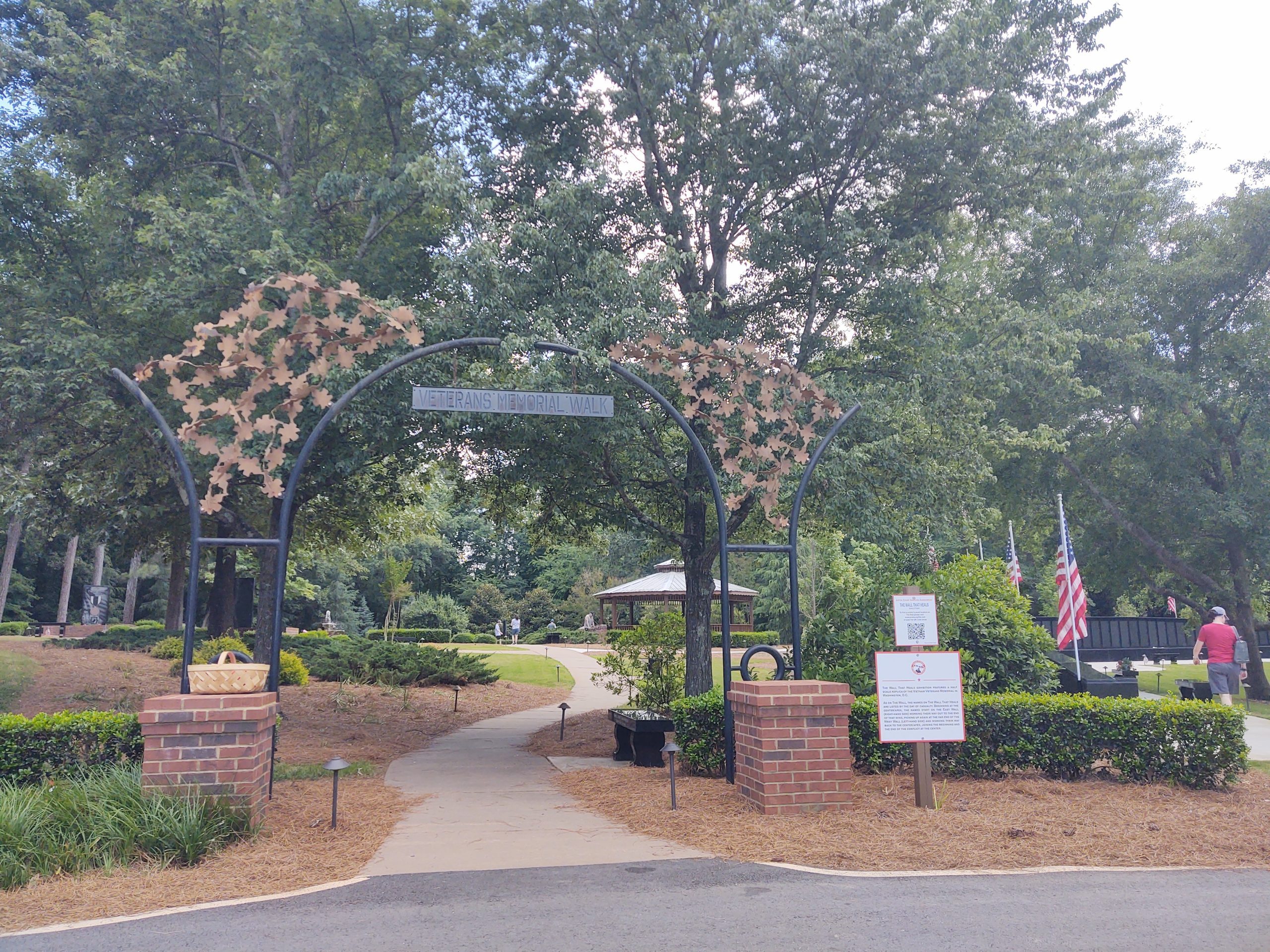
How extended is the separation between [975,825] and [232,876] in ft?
17.2

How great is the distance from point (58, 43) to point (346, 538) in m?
11.5

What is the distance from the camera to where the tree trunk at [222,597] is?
70.5 feet

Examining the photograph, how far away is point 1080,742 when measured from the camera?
9.05 m

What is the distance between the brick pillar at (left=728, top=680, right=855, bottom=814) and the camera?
291 inches

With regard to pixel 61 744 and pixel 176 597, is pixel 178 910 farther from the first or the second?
pixel 176 597

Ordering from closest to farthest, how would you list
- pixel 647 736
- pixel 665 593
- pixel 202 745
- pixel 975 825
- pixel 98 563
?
pixel 202 745, pixel 975 825, pixel 647 736, pixel 665 593, pixel 98 563

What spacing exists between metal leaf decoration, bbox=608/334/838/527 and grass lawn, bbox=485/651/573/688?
1467 centimetres

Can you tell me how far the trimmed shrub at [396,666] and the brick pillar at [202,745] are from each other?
14.1 m

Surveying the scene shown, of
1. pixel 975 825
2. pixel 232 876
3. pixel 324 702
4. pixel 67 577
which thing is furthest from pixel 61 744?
pixel 67 577

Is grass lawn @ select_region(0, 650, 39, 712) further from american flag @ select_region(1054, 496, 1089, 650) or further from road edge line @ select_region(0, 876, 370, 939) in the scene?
american flag @ select_region(1054, 496, 1089, 650)

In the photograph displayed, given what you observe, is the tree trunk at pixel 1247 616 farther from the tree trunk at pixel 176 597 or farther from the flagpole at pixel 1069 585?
the tree trunk at pixel 176 597

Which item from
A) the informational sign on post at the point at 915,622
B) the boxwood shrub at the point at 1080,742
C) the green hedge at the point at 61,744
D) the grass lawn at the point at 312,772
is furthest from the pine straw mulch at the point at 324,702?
the informational sign on post at the point at 915,622

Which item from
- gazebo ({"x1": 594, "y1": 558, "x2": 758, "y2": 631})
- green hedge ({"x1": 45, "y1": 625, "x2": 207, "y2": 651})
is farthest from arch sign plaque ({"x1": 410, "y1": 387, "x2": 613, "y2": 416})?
gazebo ({"x1": 594, "y1": 558, "x2": 758, "y2": 631})

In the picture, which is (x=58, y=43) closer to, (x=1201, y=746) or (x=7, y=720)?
(x=7, y=720)
